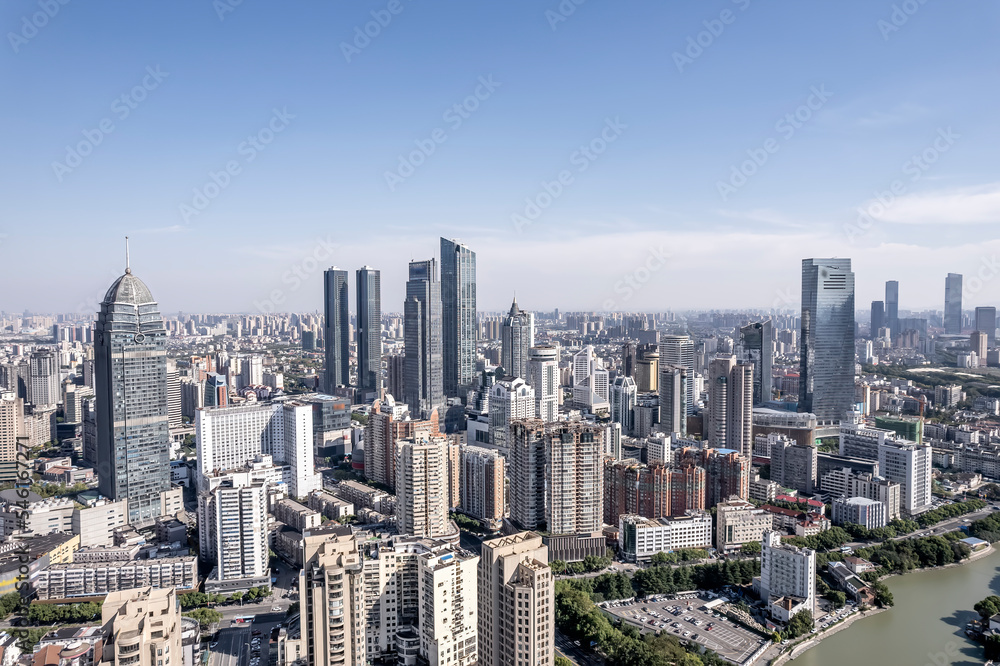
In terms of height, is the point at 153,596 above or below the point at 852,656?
above

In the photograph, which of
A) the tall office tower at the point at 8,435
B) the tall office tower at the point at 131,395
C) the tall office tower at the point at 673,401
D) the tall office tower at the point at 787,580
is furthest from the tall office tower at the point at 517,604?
the tall office tower at the point at 673,401

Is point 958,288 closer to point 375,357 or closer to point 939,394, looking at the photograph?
point 939,394

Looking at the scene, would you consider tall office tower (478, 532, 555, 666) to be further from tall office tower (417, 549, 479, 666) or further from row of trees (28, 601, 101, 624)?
row of trees (28, 601, 101, 624)

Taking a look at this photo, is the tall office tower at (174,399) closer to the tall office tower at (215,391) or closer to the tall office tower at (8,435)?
the tall office tower at (215,391)

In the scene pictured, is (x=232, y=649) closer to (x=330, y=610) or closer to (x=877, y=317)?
(x=330, y=610)

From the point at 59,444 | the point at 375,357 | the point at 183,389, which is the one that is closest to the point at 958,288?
the point at 375,357
